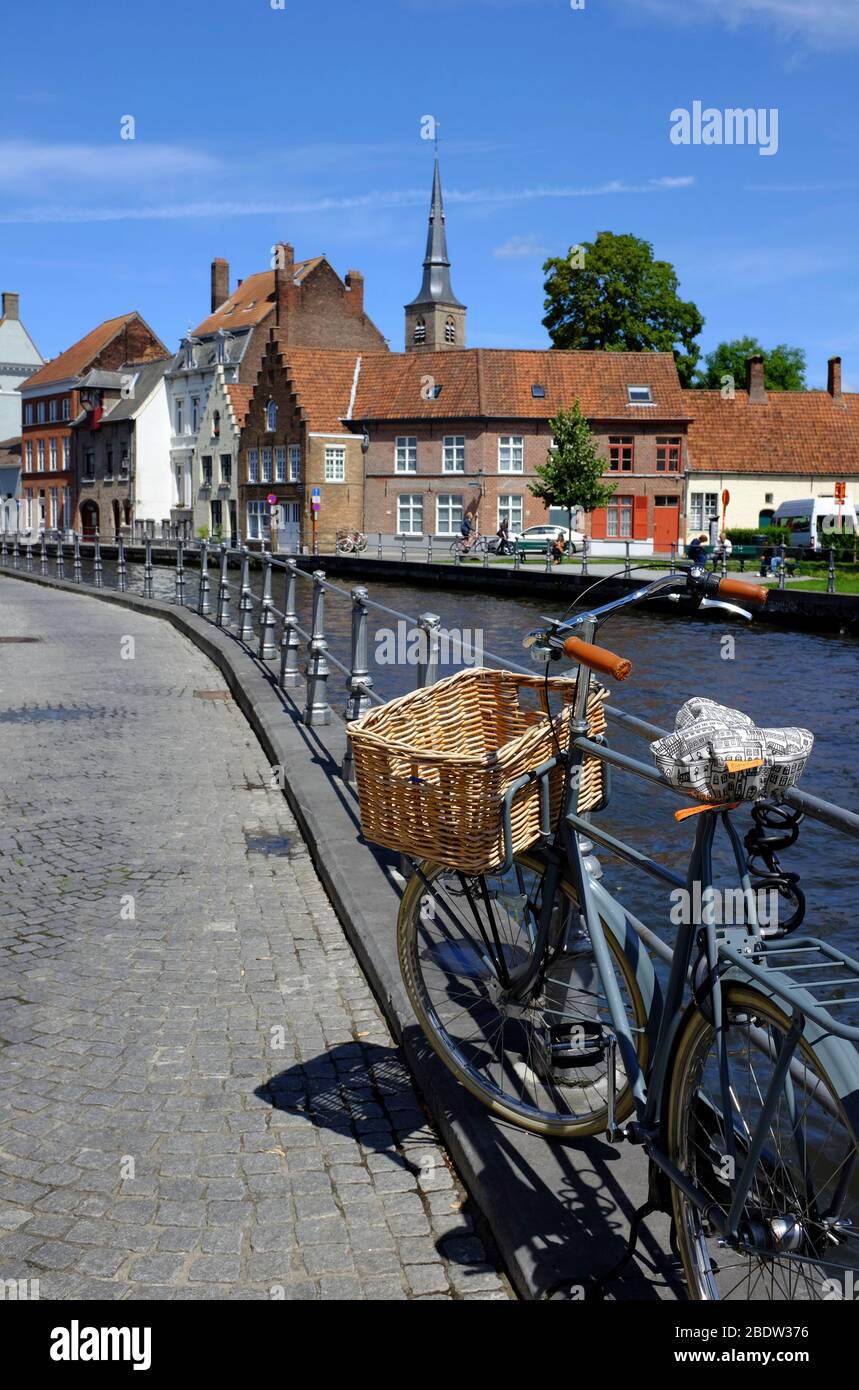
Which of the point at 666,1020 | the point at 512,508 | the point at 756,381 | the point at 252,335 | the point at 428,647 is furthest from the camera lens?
the point at 252,335

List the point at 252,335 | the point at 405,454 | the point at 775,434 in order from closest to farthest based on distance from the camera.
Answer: the point at 405,454 → the point at 775,434 → the point at 252,335

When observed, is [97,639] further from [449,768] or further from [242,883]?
[449,768]

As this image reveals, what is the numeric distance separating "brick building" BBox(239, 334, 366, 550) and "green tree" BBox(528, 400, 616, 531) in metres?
12.2

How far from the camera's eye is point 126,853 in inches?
270

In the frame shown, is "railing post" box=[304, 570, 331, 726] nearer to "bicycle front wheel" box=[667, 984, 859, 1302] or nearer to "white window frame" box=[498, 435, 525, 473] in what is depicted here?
"bicycle front wheel" box=[667, 984, 859, 1302]

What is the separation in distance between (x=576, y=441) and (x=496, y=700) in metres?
50.5

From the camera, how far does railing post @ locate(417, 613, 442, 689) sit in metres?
6.14

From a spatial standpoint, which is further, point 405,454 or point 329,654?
point 405,454

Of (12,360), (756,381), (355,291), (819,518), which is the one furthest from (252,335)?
(12,360)

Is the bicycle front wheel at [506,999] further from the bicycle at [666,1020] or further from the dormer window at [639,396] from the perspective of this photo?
the dormer window at [639,396]

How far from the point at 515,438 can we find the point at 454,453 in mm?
2864

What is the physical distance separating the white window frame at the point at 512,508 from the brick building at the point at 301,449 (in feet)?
23.7

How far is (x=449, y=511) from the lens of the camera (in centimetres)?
6081

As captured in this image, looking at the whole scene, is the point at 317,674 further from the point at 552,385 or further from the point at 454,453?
the point at 552,385
